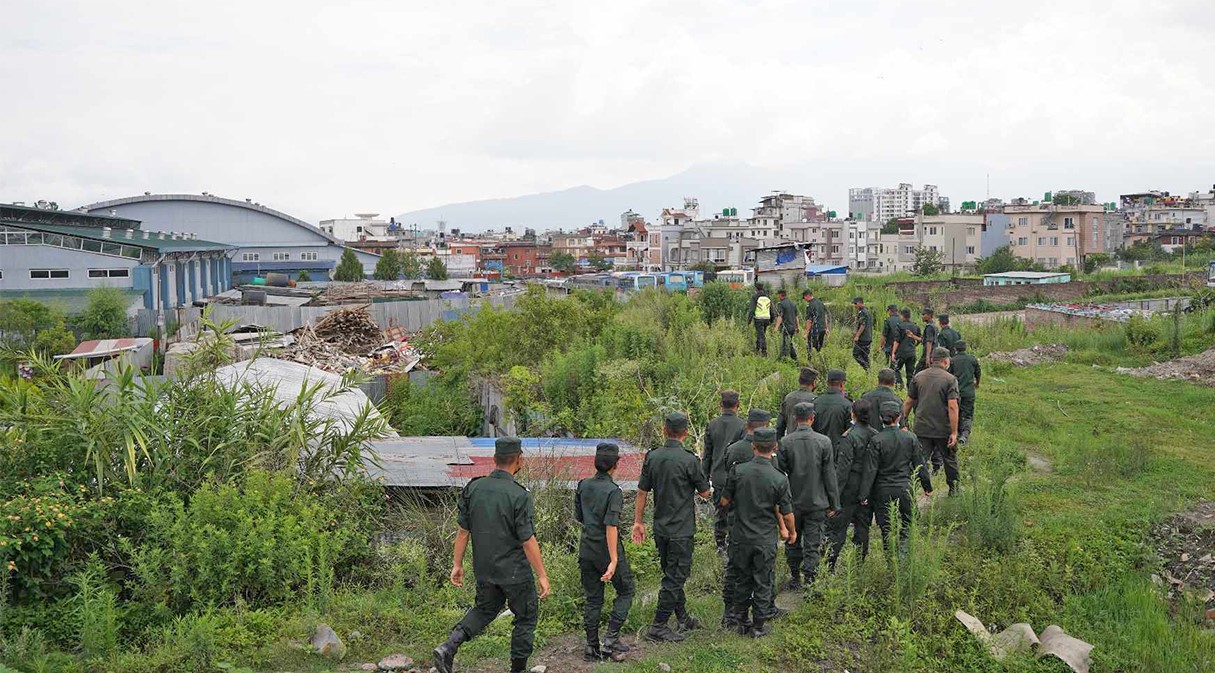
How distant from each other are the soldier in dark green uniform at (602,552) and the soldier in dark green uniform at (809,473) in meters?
1.40

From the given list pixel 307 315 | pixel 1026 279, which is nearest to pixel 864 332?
pixel 307 315

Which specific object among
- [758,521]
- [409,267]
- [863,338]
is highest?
[409,267]

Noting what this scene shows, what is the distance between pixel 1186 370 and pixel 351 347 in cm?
1975

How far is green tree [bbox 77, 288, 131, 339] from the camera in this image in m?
32.3

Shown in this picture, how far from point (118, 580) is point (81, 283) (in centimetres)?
3490

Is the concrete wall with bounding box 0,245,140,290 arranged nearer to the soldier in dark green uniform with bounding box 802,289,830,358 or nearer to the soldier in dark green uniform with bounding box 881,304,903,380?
the soldier in dark green uniform with bounding box 802,289,830,358

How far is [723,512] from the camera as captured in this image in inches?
294

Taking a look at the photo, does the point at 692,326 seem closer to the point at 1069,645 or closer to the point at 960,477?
the point at 960,477

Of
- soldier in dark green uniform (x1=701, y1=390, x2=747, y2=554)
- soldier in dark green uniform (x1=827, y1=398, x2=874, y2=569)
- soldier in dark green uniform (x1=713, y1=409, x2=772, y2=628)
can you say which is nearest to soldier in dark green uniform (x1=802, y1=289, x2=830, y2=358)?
soldier in dark green uniform (x1=827, y1=398, x2=874, y2=569)

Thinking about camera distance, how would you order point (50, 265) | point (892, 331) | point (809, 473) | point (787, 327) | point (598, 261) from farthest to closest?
point (598, 261), point (50, 265), point (787, 327), point (892, 331), point (809, 473)

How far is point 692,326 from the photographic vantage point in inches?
610

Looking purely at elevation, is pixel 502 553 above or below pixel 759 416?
below

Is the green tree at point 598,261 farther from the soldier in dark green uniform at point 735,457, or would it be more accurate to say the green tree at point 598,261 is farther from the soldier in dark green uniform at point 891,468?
the soldier in dark green uniform at point 735,457

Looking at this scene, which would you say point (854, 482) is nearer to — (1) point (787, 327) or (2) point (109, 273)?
(1) point (787, 327)
